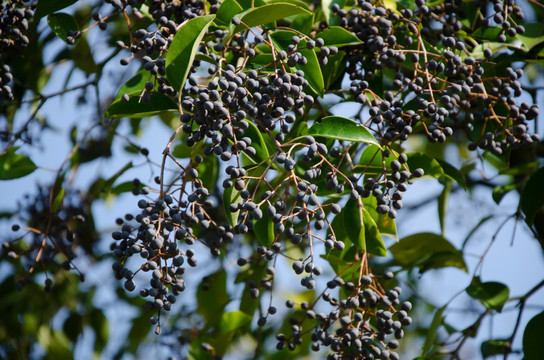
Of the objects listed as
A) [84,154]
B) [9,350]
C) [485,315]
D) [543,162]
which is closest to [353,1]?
[543,162]

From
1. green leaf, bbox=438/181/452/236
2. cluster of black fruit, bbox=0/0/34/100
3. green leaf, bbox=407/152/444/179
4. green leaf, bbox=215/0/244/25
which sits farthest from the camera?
green leaf, bbox=438/181/452/236

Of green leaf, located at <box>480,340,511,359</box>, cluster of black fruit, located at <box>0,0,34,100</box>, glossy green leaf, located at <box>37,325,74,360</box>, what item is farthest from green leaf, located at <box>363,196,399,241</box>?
glossy green leaf, located at <box>37,325,74,360</box>

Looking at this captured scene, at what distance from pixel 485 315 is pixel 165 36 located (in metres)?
1.11

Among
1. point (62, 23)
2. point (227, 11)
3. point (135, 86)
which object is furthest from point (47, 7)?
point (227, 11)

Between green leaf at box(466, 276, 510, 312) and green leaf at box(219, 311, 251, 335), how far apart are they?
0.62 m

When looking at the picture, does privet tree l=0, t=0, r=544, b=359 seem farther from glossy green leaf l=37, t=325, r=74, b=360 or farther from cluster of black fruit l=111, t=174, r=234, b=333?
glossy green leaf l=37, t=325, r=74, b=360

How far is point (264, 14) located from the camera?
1.02 m

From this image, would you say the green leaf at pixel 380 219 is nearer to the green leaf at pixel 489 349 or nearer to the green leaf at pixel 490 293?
the green leaf at pixel 490 293

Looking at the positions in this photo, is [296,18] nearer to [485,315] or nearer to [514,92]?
[514,92]

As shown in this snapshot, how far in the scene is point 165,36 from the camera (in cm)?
114

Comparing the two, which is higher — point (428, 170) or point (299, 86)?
point (299, 86)

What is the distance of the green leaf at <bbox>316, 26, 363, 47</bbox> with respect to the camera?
3.73ft

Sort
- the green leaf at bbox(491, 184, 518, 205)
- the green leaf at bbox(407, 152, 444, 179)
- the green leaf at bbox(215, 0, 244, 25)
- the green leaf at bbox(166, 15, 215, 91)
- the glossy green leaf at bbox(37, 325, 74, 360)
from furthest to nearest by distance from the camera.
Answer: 1. the glossy green leaf at bbox(37, 325, 74, 360)
2. the green leaf at bbox(491, 184, 518, 205)
3. the green leaf at bbox(407, 152, 444, 179)
4. the green leaf at bbox(215, 0, 244, 25)
5. the green leaf at bbox(166, 15, 215, 91)

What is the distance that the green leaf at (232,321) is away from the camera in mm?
1595
